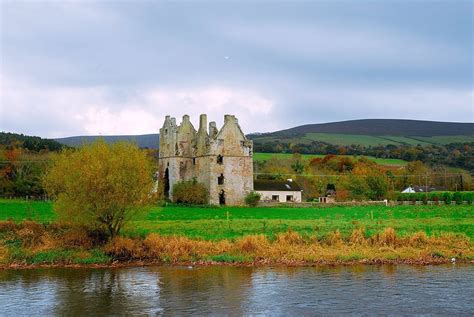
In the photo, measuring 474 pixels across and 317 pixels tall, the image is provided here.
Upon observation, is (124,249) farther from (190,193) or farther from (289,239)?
(190,193)

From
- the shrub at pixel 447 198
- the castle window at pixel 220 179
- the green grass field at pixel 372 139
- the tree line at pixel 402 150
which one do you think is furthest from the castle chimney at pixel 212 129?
the green grass field at pixel 372 139

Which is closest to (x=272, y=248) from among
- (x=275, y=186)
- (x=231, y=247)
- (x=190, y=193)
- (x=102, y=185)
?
(x=231, y=247)

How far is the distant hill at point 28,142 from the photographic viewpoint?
120062 mm

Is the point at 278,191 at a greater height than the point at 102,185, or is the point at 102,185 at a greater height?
the point at 102,185

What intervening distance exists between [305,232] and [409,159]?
409 ft

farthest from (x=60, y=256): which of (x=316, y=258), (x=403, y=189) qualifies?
(x=403, y=189)

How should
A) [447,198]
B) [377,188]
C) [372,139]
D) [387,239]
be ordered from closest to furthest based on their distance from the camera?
[387,239] < [447,198] < [377,188] < [372,139]

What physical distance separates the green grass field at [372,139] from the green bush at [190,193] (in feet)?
351

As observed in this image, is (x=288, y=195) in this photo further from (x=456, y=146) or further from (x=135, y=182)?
(x=456, y=146)

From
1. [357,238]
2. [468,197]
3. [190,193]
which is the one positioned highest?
[190,193]

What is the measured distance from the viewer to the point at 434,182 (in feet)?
418

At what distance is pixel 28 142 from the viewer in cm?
12112

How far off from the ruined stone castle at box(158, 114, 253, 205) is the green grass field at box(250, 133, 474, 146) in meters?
102

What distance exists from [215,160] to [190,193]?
5277mm
